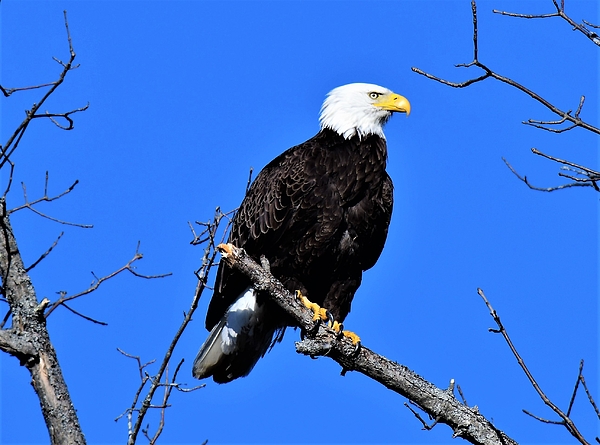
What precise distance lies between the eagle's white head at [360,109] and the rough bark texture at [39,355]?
2.82 meters

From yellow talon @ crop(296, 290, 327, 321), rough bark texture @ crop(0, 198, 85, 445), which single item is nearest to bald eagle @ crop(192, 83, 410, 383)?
yellow talon @ crop(296, 290, 327, 321)

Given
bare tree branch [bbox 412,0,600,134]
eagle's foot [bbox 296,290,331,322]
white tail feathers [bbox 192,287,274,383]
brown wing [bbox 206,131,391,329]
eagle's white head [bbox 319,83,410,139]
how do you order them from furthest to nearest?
eagle's white head [bbox 319,83,410,139] → white tail feathers [bbox 192,287,274,383] → brown wing [bbox 206,131,391,329] → eagle's foot [bbox 296,290,331,322] → bare tree branch [bbox 412,0,600,134]

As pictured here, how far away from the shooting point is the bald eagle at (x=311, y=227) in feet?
17.8

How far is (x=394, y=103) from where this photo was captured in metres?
6.12

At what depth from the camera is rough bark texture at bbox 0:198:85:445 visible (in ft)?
12.2

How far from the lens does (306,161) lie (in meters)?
5.49

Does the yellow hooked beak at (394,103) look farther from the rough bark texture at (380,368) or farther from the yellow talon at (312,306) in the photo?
the rough bark texture at (380,368)

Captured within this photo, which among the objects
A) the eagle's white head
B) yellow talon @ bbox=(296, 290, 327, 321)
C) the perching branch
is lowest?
the perching branch

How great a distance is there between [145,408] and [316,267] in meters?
1.86

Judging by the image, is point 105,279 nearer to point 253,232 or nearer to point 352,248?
point 253,232

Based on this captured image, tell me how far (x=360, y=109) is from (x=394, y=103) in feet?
0.90

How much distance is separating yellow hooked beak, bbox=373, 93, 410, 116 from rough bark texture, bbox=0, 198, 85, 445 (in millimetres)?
3174

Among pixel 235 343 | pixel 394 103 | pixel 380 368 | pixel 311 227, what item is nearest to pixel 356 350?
pixel 380 368

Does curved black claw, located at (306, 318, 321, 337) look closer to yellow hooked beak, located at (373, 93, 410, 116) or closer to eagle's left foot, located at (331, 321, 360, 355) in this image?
eagle's left foot, located at (331, 321, 360, 355)
